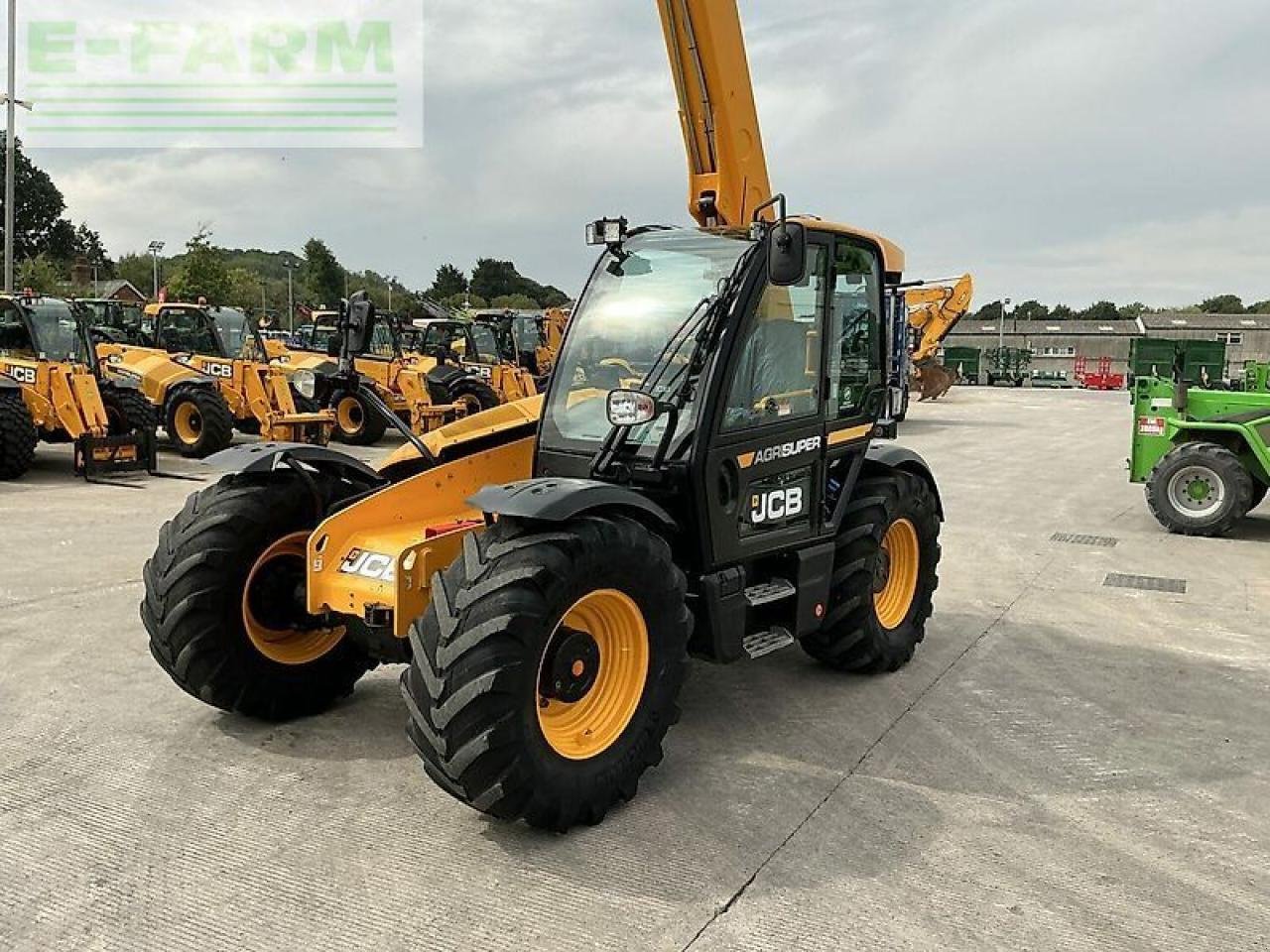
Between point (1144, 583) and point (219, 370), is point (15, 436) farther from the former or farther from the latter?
point (1144, 583)

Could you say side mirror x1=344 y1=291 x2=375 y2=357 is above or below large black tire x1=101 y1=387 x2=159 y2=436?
above

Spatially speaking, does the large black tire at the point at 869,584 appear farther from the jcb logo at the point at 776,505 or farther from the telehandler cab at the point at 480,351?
the telehandler cab at the point at 480,351

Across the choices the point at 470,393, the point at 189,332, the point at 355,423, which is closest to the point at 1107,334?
the point at 470,393

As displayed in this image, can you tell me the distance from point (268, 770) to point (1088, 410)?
95.0 feet

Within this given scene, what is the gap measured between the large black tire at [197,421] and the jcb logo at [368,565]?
A: 1093 cm

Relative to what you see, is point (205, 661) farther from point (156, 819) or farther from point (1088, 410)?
point (1088, 410)

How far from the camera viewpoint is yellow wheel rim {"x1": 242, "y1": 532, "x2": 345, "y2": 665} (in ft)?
14.4

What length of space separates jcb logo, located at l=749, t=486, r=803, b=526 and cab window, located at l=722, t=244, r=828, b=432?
0.34m

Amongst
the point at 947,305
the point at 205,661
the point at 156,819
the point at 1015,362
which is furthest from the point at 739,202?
the point at 1015,362

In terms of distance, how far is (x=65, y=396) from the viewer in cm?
1221

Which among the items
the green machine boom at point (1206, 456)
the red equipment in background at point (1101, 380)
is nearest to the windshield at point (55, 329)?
the green machine boom at point (1206, 456)

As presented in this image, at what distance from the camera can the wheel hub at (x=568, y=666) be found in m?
3.61

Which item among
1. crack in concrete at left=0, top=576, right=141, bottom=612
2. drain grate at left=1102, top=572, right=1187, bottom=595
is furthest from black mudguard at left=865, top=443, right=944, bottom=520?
crack in concrete at left=0, top=576, right=141, bottom=612

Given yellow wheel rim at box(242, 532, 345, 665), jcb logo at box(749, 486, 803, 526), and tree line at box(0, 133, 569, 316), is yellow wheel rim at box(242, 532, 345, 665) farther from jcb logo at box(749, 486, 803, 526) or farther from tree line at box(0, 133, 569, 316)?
tree line at box(0, 133, 569, 316)
